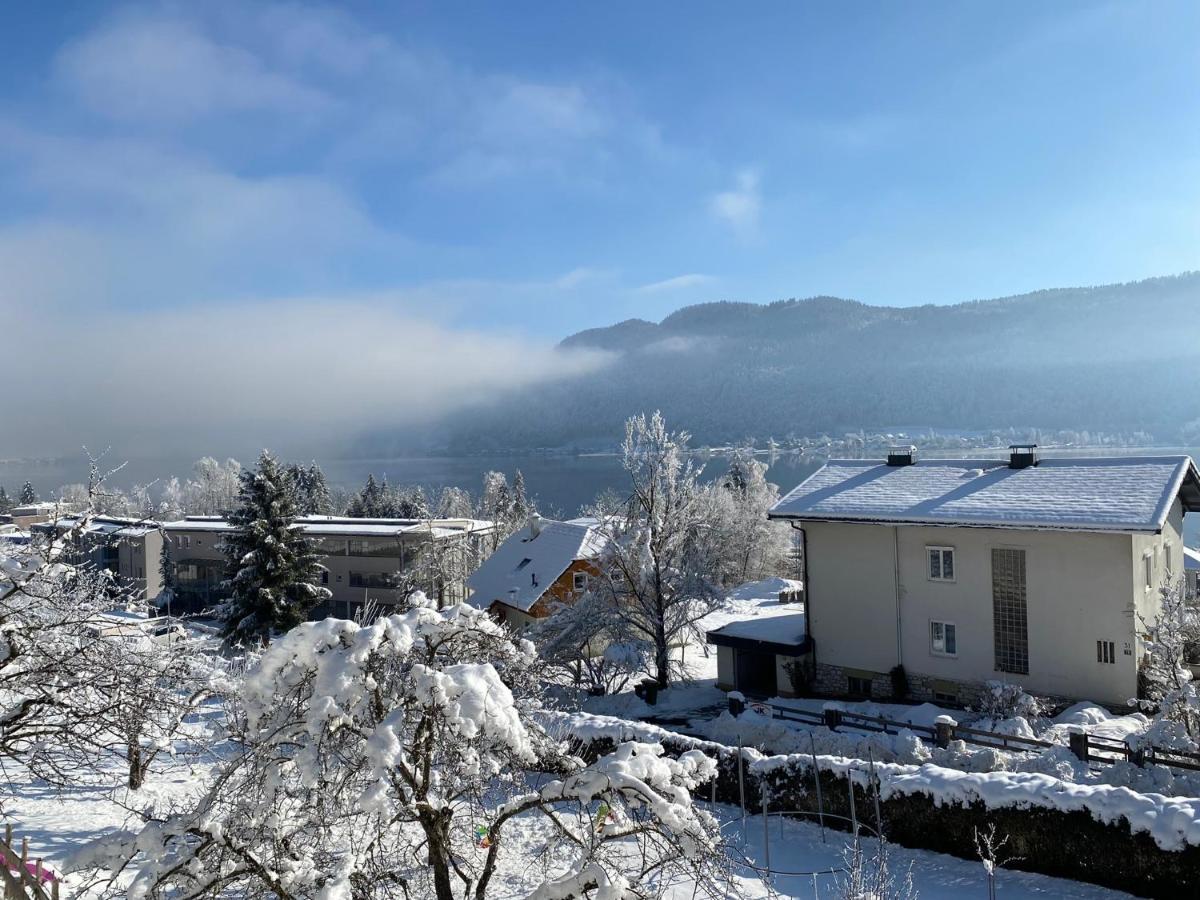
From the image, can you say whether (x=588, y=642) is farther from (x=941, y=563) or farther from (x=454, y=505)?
(x=454, y=505)

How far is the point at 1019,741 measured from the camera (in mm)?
16531

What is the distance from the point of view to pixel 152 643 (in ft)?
34.1

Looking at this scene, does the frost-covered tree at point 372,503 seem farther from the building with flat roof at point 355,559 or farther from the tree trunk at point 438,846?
the tree trunk at point 438,846

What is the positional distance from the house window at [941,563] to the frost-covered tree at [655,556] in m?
7.52

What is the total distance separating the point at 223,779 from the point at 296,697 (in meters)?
0.76

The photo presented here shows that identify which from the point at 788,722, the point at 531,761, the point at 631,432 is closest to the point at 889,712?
the point at 788,722

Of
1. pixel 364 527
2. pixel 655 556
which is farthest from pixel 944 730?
pixel 364 527

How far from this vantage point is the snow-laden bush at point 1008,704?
19.9m

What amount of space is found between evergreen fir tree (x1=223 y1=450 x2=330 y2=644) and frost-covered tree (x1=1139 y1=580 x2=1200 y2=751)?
29870 millimetres

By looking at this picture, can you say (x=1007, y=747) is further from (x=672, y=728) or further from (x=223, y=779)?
A: (x=223, y=779)

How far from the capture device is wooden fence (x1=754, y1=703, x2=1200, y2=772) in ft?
47.4

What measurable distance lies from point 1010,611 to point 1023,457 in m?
5.58

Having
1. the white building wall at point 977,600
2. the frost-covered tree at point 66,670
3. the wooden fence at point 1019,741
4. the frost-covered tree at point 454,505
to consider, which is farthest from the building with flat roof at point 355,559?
the frost-covered tree at point 66,670

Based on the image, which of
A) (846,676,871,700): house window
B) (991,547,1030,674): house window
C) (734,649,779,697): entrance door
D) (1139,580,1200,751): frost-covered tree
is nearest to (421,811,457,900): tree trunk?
(1139,580,1200,751): frost-covered tree
